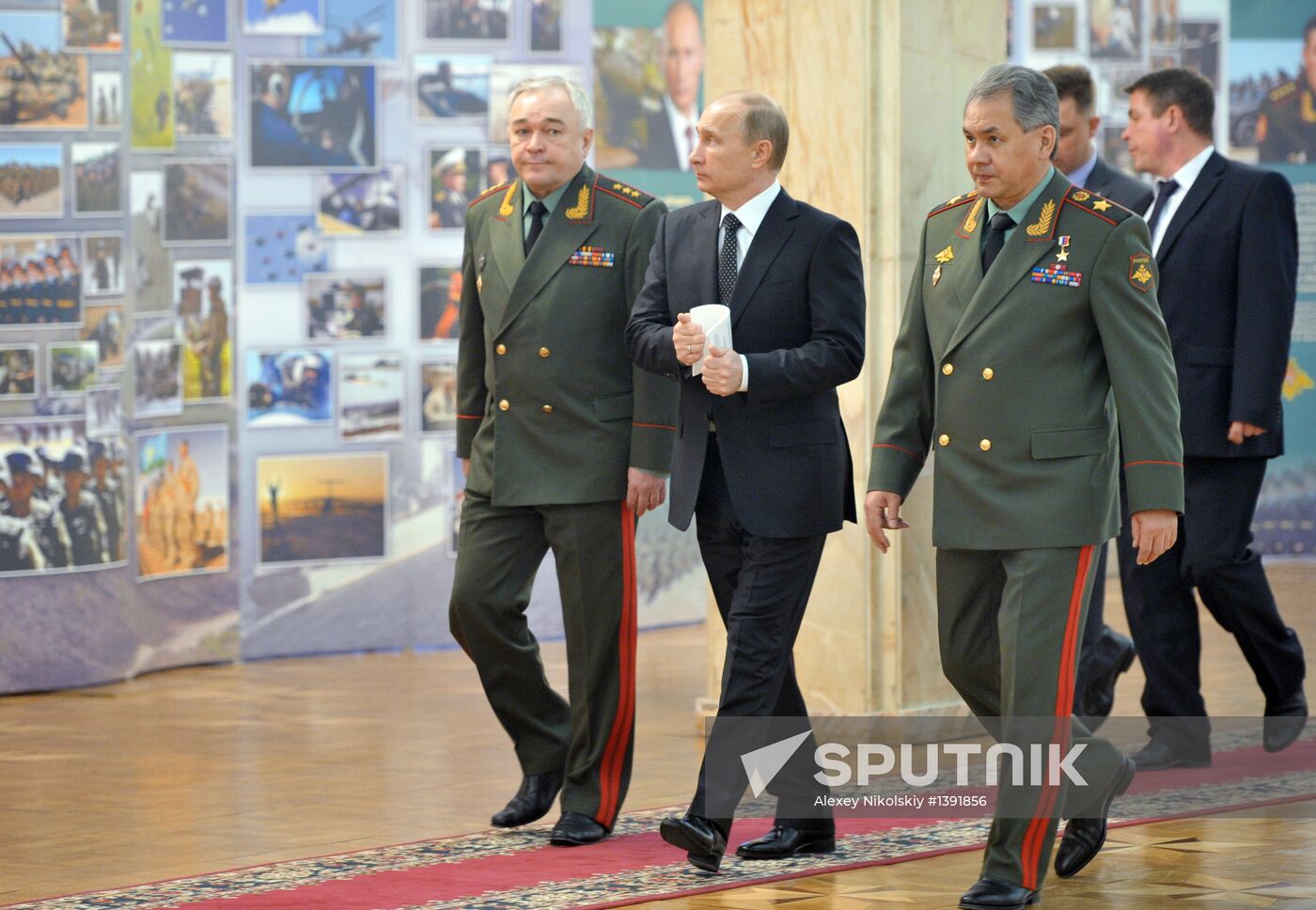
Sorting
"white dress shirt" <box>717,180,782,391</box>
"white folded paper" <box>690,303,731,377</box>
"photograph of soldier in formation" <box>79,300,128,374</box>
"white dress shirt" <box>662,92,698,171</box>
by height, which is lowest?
"photograph of soldier in formation" <box>79,300,128,374</box>

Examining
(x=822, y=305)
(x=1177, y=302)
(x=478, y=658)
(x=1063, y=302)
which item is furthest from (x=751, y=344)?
(x=1177, y=302)

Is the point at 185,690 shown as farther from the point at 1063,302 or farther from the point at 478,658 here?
the point at 1063,302

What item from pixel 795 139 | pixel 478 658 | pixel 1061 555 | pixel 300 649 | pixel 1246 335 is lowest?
pixel 300 649

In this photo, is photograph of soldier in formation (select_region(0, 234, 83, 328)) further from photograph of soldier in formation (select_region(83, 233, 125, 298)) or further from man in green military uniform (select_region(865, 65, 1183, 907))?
man in green military uniform (select_region(865, 65, 1183, 907))

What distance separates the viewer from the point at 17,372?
7.06 metres

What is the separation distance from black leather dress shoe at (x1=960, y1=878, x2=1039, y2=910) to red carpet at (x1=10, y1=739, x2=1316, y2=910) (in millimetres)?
452

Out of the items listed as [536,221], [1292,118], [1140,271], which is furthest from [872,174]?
[1292,118]

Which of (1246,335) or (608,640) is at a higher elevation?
(1246,335)

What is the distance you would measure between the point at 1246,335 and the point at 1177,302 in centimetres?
20

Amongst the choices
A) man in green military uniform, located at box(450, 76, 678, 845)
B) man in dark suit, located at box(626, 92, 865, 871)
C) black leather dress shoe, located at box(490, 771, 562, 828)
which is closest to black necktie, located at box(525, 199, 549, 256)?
man in green military uniform, located at box(450, 76, 678, 845)

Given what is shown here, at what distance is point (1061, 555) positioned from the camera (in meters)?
4.15

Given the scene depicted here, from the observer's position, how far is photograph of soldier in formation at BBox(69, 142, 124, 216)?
721 cm

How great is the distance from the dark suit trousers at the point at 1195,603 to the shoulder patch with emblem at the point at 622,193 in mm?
1612

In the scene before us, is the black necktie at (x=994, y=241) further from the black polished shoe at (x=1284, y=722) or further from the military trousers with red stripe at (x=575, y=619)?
the black polished shoe at (x=1284, y=722)
